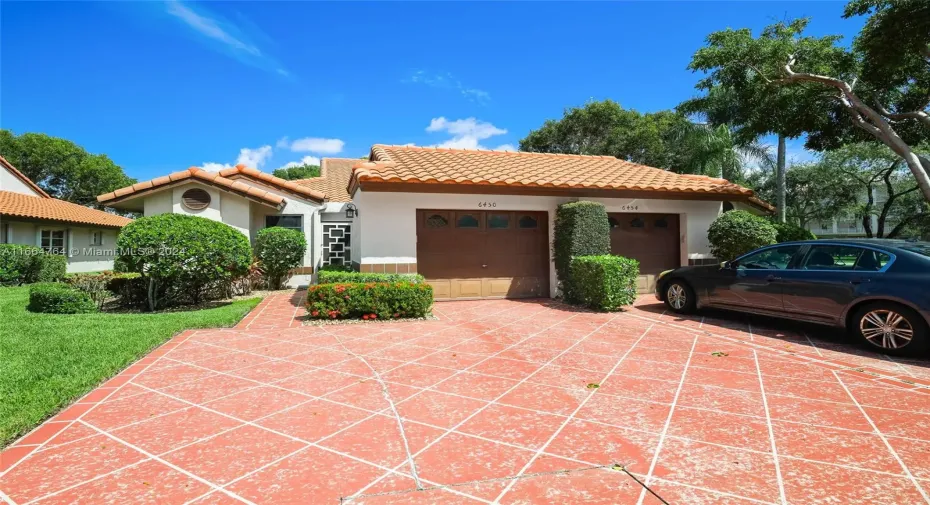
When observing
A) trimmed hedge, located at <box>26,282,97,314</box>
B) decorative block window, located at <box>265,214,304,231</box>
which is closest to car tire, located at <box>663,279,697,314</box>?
decorative block window, located at <box>265,214,304,231</box>

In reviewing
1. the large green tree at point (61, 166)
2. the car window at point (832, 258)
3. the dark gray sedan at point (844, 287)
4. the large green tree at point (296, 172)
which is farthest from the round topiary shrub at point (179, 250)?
the large green tree at point (296, 172)

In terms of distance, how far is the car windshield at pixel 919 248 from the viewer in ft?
16.7

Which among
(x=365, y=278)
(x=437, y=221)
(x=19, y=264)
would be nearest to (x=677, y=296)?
(x=437, y=221)

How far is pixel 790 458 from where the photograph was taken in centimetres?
263

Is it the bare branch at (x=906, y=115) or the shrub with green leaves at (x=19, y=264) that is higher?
the bare branch at (x=906, y=115)

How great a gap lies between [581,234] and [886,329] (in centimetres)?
508

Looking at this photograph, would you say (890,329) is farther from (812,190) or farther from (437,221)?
(812,190)

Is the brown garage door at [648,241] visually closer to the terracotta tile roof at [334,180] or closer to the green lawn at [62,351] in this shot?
the terracotta tile roof at [334,180]

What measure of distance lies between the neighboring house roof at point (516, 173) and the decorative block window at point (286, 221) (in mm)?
3764

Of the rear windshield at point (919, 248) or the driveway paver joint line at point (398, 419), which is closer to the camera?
the driveway paver joint line at point (398, 419)

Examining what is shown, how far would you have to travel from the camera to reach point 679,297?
7.89 meters

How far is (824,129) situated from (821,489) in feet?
45.9

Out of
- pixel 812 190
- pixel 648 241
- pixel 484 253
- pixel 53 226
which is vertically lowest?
pixel 484 253

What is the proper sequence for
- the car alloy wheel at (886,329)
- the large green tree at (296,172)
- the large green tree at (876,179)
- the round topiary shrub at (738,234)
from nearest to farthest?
the car alloy wheel at (886,329) < the round topiary shrub at (738,234) < the large green tree at (876,179) < the large green tree at (296,172)
